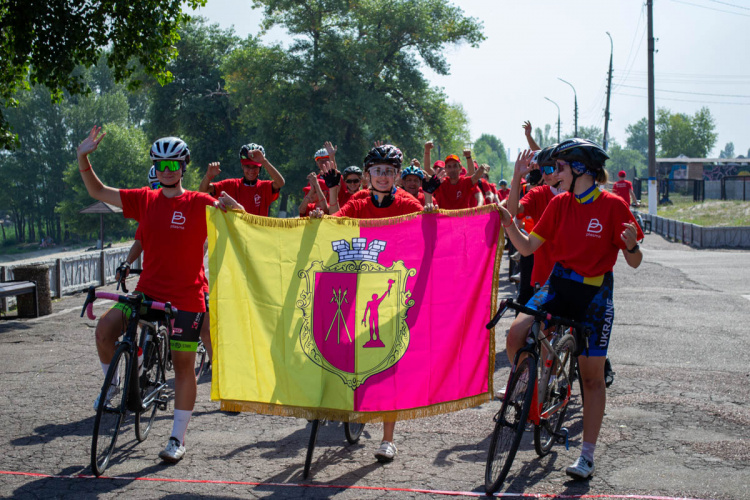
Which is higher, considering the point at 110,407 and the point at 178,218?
the point at 178,218

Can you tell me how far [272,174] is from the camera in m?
7.16

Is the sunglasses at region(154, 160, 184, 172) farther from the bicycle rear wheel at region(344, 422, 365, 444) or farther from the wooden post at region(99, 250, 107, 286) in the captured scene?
the wooden post at region(99, 250, 107, 286)

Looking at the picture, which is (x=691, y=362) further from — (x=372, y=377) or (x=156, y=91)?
(x=156, y=91)

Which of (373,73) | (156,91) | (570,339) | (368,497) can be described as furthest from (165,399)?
(156,91)

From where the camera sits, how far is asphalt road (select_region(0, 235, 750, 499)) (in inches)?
190

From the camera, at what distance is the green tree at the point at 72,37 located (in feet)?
41.8

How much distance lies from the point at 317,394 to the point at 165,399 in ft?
4.80

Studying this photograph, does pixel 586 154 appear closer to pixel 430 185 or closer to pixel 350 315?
pixel 430 185

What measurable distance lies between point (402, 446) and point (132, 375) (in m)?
2.03

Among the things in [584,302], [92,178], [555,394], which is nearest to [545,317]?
[584,302]

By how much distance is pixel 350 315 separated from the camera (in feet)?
17.5

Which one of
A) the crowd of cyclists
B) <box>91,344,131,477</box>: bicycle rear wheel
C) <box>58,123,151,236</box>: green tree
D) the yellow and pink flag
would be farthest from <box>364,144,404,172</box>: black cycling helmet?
<box>58,123,151,236</box>: green tree

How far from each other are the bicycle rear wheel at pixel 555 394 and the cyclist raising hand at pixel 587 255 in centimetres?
23

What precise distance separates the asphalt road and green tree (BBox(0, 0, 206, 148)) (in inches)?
236
